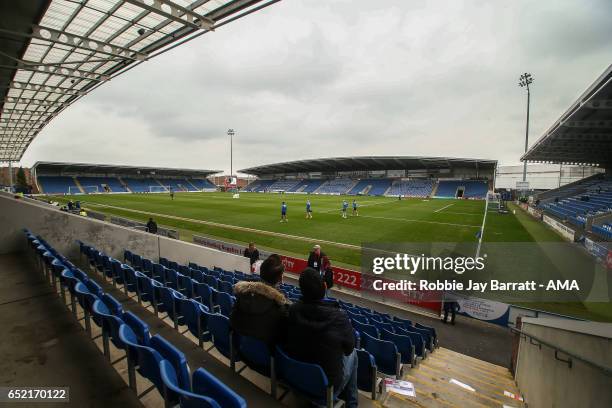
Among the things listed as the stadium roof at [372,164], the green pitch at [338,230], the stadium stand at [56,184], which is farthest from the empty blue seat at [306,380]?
the stadium stand at [56,184]

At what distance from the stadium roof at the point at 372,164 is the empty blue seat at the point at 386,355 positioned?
55493mm

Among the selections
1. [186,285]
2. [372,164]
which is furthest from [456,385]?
[372,164]

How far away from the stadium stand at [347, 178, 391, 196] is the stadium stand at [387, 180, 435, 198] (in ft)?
6.20

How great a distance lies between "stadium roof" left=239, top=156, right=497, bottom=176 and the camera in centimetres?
5582

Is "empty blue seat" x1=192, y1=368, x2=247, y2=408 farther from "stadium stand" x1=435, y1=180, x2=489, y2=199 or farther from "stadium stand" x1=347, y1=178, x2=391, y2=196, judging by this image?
"stadium stand" x1=347, y1=178, x2=391, y2=196

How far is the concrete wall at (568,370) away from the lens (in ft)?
11.4

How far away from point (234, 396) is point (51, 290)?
20.0 ft

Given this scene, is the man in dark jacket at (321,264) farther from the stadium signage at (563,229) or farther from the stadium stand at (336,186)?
the stadium stand at (336,186)

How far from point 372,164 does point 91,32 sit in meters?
63.2

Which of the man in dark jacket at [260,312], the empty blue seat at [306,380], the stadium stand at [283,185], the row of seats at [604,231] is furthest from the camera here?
the stadium stand at [283,185]

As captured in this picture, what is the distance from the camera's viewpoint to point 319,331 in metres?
2.43

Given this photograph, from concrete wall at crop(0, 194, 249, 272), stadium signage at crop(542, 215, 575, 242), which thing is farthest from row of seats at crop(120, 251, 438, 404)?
stadium signage at crop(542, 215, 575, 242)

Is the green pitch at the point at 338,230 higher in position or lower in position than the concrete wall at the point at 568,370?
lower

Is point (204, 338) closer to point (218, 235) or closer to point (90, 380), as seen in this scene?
point (90, 380)
